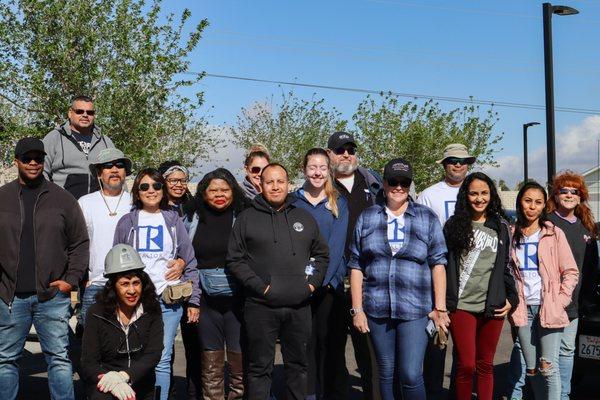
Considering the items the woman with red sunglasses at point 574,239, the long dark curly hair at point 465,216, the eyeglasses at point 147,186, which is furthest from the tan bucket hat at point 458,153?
the eyeglasses at point 147,186

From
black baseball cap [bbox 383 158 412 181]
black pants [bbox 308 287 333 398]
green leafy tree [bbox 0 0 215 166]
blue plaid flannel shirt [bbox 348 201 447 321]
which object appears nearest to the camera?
blue plaid flannel shirt [bbox 348 201 447 321]

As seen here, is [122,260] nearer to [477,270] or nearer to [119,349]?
[119,349]

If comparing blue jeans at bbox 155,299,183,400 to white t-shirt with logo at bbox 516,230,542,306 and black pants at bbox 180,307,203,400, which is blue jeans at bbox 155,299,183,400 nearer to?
black pants at bbox 180,307,203,400

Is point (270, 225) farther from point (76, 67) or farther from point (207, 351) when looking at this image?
point (76, 67)

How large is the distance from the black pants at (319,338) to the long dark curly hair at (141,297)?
4.28ft

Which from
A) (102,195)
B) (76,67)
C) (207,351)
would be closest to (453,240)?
(207,351)

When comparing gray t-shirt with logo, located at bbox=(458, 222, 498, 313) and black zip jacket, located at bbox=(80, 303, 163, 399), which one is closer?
black zip jacket, located at bbox=(80, 303, 163, 399)

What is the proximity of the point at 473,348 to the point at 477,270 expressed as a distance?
1.86 ft

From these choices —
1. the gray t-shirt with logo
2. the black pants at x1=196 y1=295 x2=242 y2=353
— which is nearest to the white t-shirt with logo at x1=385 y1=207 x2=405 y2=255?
the gray t-shirt with logo

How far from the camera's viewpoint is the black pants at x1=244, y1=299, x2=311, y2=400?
5629mm

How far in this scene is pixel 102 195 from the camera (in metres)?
6.04

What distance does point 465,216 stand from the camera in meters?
5.70

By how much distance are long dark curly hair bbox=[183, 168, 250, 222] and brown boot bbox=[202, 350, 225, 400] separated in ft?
3.55

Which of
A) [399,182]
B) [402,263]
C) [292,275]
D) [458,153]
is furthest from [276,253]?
[458,153]
